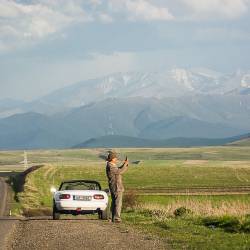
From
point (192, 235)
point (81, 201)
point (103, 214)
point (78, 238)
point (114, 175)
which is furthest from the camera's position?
point (103, 214)

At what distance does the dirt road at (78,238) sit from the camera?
16.5m

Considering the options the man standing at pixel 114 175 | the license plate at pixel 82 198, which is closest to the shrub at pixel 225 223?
the man standing at pixel 114 175

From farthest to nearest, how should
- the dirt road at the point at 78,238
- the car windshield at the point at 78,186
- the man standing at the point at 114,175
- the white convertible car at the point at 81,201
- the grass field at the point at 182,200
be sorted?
the car windshield at the point at 78,186, the white convertible car at the point at 81,201, the man standing at the point at 114,175, the grass field at the point at 182,200, the dirt road at the point at 78,238

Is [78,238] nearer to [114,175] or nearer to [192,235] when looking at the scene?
[192,235]

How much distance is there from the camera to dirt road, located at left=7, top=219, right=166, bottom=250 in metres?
16.5

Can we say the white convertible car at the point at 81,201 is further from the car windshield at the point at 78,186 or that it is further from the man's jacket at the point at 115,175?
→ the man's jacket at the point at 115,175

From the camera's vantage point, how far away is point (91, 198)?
25.9 metres

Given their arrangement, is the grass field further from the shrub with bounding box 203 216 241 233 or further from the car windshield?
the car windshield

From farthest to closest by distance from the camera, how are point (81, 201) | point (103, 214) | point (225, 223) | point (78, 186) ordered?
point (78, 186) → point (103, 214) → point (81, 201) → point (225, 223)

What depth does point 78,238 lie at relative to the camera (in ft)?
60.0

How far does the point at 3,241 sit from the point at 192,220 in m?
9.14

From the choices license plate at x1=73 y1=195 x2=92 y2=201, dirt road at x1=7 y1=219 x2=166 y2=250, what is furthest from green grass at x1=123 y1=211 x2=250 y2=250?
license plate at x1=73 y1=195 x2=92 y2=201

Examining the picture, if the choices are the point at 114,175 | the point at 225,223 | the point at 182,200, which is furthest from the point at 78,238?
the point at 182,200

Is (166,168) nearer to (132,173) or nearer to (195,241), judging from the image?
(132,173)
